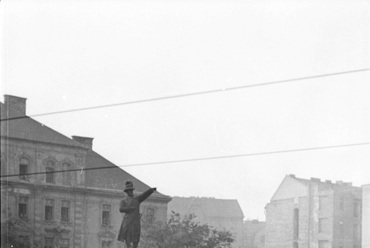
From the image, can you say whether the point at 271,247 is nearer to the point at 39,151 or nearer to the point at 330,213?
Answer: the point at 330,213

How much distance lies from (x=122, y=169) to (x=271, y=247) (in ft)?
81.4

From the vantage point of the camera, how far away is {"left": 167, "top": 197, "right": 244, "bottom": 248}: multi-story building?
97.3 metres

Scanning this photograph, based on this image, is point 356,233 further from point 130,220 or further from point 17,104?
point 130,220

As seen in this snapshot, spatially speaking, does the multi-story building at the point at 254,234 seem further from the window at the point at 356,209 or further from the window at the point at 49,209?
the window at the point at 49,209

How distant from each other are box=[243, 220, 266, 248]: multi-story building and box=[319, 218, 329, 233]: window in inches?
842

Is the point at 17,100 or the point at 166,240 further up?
the point at 17,100

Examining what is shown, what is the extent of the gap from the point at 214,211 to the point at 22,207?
5406 centimetres

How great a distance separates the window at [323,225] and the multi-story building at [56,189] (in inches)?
890

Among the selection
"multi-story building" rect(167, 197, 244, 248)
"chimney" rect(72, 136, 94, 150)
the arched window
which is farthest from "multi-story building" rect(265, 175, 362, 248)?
the arched window

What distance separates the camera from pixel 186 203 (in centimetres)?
9844

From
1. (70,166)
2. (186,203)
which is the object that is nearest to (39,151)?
(70,166)

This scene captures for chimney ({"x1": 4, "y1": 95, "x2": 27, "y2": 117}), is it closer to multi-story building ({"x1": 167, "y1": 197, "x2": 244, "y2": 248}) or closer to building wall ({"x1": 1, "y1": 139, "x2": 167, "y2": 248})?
building wall ({"x1": 1, "y1": 139, "x2": 167, "y2": 248})

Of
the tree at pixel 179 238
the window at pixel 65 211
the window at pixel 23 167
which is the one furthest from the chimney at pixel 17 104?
the tree at pixel 179 238

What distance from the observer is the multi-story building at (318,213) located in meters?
68.6
